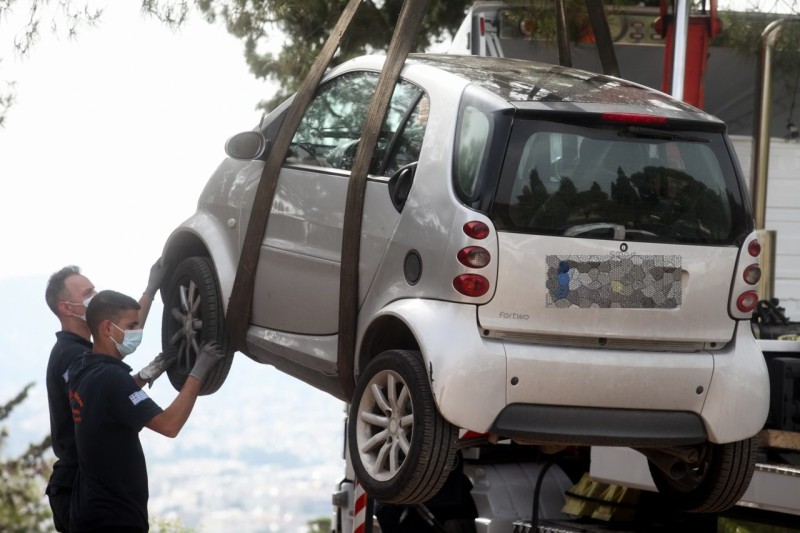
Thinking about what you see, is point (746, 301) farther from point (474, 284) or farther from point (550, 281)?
point (474, 284)

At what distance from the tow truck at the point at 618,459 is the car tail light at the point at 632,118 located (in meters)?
1.32

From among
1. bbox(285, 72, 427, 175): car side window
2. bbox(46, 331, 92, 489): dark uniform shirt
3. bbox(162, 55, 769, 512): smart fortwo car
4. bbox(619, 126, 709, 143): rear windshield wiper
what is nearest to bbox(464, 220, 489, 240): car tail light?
bbox(162, 55, 769, 512): smart fortwo car

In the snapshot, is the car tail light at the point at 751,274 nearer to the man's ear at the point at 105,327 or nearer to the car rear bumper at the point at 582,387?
the car rear bumper at the point at 582,387

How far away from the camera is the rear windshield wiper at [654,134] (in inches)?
200

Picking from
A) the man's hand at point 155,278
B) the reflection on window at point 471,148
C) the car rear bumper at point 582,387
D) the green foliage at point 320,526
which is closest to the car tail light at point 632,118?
the reflection on window at point 471,148

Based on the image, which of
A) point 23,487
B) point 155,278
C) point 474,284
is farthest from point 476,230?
point 23,487

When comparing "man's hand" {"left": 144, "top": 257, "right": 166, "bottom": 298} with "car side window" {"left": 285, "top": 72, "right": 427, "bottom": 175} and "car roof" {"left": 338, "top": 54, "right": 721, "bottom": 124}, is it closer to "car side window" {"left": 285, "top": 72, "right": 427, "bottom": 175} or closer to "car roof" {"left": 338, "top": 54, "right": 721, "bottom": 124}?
"car side window" {"left": 285, "top": 72, "right": 427, "bottom": 175}

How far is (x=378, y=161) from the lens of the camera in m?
5.48

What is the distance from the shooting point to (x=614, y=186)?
502cm

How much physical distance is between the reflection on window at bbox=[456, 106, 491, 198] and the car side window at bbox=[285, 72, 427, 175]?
0.83ft

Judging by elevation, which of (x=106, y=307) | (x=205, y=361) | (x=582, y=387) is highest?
(x=106, y=307)

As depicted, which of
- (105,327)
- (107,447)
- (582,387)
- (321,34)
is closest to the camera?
(582,387)

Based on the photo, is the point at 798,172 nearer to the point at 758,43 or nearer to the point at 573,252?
the point at 758,43

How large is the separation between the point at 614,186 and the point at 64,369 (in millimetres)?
2560
